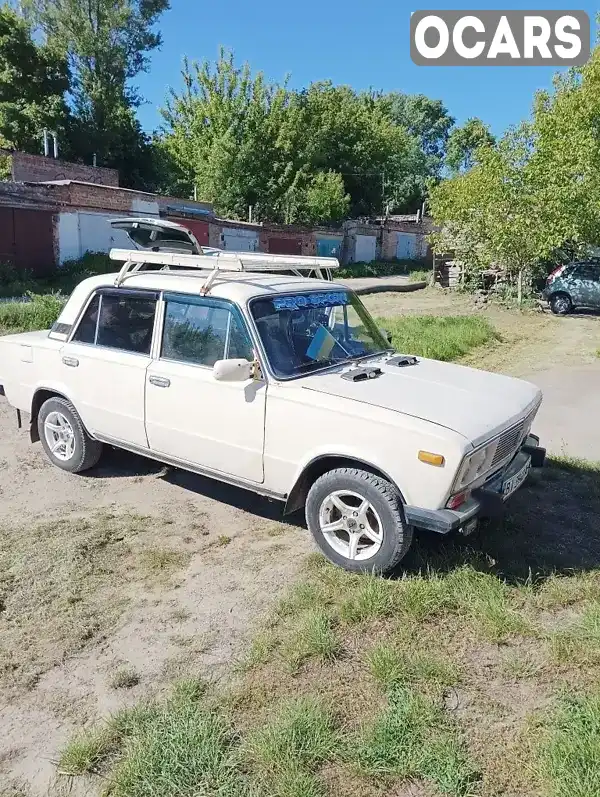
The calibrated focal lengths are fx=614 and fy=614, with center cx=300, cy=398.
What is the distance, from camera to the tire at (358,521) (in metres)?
3.51

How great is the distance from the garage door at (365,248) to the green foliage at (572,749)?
38056 mm

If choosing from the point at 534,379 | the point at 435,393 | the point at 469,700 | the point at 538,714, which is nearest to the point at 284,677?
the point at 469,700

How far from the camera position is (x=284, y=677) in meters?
2.87

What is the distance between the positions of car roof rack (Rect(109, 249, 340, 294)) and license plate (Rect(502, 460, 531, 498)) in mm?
2303

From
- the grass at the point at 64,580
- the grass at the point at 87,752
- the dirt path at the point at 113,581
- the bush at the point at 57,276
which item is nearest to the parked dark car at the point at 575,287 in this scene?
the dirt path at the point at 113,581

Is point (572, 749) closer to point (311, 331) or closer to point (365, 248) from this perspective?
point (311, 331)

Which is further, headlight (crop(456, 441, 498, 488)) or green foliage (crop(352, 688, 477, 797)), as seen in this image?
headlight (crop(456, 441, 498, 488))

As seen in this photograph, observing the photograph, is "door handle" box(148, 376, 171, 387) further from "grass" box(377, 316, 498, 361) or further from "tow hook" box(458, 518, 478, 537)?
"grass" box(377, 316, 498, 361)

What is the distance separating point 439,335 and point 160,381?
8.15m

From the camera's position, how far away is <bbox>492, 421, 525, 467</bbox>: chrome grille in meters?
3.71

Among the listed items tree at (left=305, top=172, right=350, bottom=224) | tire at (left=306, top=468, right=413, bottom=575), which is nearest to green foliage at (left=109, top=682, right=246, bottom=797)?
tire at (left=306, top=468, right=413, bottom=575)

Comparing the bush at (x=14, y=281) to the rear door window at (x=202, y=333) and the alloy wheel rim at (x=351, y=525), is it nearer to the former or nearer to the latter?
the rear door window at (x=202, y=333)

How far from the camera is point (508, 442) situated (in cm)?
383

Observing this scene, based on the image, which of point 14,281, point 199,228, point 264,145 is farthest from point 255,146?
point 14,281
